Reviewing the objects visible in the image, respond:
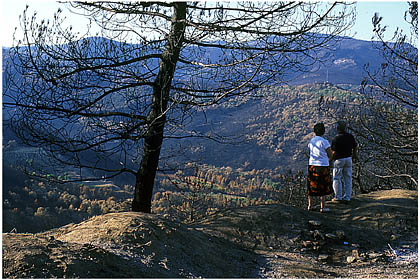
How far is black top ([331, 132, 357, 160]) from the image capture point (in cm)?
843

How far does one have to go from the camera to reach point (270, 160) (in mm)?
93000

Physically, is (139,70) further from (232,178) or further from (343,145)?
(232,178)

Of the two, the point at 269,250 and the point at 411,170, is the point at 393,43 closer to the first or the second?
the point at 269,250

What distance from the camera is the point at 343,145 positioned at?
8461 millimetres

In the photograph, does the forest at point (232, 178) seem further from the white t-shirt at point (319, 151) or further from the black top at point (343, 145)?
the white t-shirt at point (319, 151)

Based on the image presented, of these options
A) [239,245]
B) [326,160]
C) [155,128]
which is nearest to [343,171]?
[326,160]

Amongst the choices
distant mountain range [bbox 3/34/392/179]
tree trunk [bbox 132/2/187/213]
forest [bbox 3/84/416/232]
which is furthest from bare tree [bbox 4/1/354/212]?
distant mountain range [bbox 3/34/392/179]

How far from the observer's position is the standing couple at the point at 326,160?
7.86m

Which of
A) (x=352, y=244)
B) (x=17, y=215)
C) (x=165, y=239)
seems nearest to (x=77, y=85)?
(x=165, y=239)

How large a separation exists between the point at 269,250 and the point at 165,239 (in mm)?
2145

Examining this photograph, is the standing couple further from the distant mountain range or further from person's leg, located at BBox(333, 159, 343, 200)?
the distant mountain range

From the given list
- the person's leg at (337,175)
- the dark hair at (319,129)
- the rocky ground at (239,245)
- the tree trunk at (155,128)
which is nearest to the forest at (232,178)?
the person's leg at (337,175)

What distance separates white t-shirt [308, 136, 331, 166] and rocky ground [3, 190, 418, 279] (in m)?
1.08

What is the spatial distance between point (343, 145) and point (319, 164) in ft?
2.79
